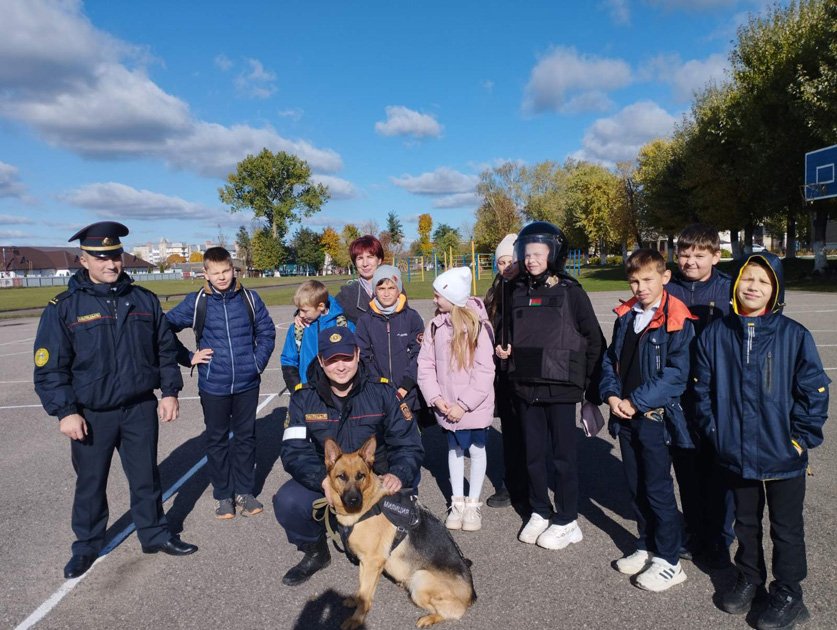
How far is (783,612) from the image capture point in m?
2.86

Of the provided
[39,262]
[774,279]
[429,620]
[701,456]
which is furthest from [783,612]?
[39,262]

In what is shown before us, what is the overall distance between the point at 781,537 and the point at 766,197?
97.9 feet

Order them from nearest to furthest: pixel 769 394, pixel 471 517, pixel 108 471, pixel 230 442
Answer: pixel 769 394 < pixel 108 471 < pixel 471 517 < pixel 230 442

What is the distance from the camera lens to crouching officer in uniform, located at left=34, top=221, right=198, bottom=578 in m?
3.50

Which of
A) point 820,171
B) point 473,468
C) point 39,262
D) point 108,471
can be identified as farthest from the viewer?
point 39,262

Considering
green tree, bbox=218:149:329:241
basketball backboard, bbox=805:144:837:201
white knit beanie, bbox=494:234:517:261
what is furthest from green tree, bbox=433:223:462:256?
white knit beanie, bbox=494:234:517:261

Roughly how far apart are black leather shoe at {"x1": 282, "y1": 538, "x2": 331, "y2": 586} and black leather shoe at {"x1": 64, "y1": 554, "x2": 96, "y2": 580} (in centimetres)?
141

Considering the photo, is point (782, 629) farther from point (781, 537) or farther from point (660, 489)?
point (660, 489)

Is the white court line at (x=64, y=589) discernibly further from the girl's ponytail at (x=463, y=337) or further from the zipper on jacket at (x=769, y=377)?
the zipper on jacket at (x=769, y=377)

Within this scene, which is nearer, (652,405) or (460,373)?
(652,405)

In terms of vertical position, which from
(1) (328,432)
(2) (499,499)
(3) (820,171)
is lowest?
(2) (499,499)

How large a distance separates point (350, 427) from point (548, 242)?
1.91 meters

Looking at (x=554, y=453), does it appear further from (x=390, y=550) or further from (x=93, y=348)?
(x=93, y=348)

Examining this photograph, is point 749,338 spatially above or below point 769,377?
above
